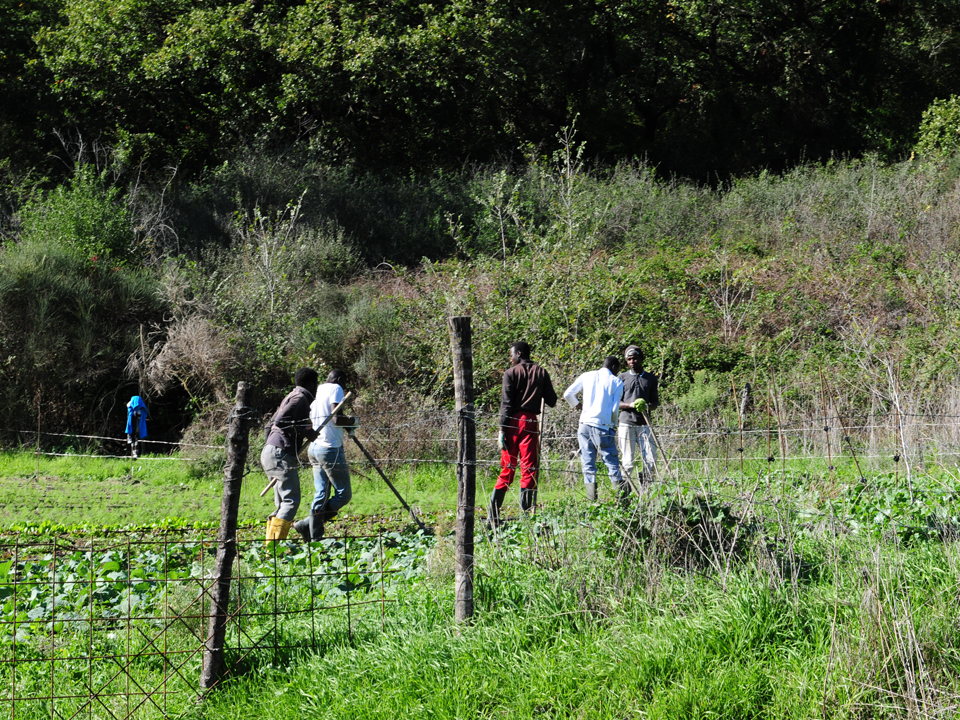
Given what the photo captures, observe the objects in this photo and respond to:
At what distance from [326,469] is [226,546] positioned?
138 inches

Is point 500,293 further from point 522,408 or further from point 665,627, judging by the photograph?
point 665,627

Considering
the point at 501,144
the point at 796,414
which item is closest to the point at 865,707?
the point at 796,414

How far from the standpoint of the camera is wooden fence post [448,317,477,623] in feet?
18.0

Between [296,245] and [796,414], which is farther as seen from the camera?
[296,245]

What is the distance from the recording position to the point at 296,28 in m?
23.3

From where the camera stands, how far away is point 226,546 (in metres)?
5.16

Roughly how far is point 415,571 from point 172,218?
712 inches

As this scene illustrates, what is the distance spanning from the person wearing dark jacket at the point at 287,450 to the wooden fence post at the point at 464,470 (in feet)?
9.82

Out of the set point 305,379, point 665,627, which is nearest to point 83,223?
point 305,379

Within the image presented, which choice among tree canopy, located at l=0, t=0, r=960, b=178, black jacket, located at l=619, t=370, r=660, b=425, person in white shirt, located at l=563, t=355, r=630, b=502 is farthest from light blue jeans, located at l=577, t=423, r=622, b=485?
tree canopy, located at l=0, t=0, r=960, b=178

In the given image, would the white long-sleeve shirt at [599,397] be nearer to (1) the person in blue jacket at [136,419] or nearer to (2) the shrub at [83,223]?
(1) the person in blue jacket at [136,419]

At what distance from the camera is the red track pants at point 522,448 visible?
28.2ft

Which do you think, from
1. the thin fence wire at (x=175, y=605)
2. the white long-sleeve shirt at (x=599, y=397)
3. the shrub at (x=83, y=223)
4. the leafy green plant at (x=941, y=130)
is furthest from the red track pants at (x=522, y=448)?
the leafy green plant at (x=941, y=130)

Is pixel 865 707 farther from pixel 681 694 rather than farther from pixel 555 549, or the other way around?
pixel 555 549
